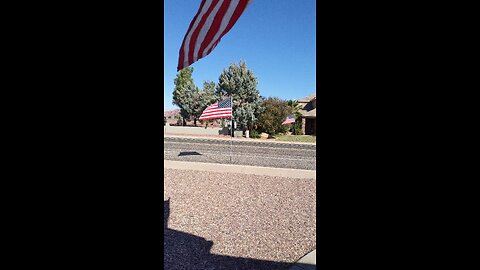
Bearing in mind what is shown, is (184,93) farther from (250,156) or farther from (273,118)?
(250,156)

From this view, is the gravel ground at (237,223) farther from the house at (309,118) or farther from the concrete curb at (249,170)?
the house at (309,118)

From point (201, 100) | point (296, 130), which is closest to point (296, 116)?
point (296, 130)

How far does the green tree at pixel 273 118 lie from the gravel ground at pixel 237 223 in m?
27.5

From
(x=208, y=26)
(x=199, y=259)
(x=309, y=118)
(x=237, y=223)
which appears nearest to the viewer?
(x=208, y=26)

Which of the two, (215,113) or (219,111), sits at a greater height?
(219,111)

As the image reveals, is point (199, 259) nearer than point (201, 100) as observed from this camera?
Yes

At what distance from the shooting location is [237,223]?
6020mm

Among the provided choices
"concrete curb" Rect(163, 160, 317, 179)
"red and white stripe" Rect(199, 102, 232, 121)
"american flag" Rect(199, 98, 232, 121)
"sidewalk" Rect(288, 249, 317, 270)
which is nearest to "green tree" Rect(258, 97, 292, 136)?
"american flag" Rect(199, 98, 232, 121)

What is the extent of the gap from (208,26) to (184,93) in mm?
48821

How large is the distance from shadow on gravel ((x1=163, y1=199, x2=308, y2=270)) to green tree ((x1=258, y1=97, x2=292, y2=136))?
3246cm

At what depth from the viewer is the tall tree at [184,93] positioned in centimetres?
5003
